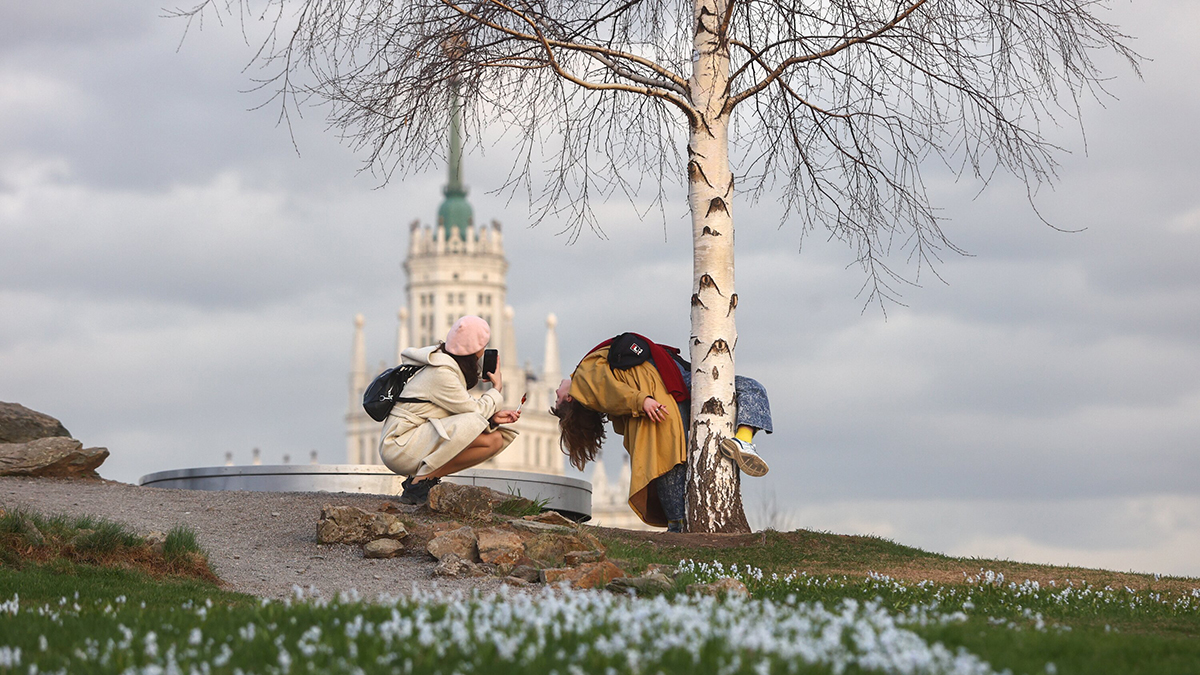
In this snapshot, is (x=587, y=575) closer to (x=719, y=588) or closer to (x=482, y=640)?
(x=719, y=588)

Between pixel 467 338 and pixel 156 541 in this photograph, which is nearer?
pixel 156 541

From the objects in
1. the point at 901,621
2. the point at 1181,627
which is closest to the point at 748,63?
the point at 1181,627

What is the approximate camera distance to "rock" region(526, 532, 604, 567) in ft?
28.1

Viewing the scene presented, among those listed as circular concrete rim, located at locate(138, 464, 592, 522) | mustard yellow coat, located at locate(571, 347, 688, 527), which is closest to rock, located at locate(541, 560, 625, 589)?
mustard yellow coat, located at locate(571, 347, 688, 527)

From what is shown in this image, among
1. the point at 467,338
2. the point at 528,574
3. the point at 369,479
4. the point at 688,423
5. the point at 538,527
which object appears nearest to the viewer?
the point at 528,574

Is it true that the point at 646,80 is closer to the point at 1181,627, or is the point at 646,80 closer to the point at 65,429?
the point at 1181,627

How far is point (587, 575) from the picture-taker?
25.0ft

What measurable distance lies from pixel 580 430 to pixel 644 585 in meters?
4.33

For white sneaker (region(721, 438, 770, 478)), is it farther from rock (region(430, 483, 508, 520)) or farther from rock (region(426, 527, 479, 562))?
rock (region(426, 527, 479, 562))

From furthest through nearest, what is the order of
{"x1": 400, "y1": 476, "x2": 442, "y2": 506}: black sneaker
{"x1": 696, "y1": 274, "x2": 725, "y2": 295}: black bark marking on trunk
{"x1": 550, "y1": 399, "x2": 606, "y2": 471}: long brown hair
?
{"x1": 550, "y1": 399, "x2": 606, "y2": 471}: long brown hair
{"x1": 696, "y1": 274, "x2": 725, "y2": 295}: black bark marking on trunk
{"x1": 400, "y1": 476, "x2": 442, "y2": 506}: black sneaker

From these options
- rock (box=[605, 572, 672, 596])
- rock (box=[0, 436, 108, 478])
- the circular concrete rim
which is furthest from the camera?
rock (box=[0, 436, 108, 478])

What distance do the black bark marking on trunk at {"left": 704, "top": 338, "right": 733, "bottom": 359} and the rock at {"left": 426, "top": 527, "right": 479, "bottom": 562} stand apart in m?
3.22

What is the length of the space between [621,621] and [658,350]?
22.5 ft

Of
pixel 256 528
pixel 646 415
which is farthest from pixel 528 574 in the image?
pixel 256 528
